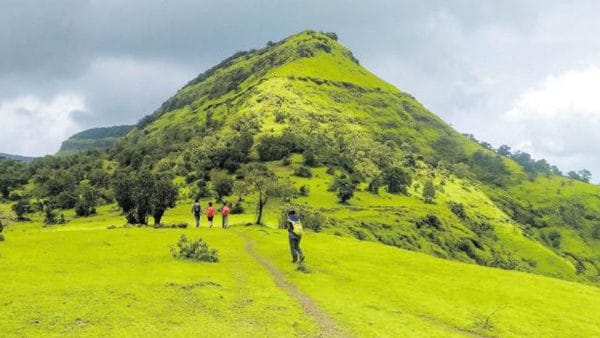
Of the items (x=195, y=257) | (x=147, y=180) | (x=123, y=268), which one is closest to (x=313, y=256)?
(x=195, y=257)

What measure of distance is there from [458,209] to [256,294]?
15556 centimetres

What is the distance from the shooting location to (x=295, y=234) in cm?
3825

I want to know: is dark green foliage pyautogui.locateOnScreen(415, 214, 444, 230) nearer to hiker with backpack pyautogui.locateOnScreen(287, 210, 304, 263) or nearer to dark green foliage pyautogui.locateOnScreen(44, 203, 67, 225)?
dark green foliage pyautogui.locateOnScreen(44, 203, 67, 225)

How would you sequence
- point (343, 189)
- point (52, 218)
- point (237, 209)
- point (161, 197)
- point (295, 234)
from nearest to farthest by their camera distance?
1. point (295, 234)
2. point (161, 197)
3. point (237, 209)
4. point (343, 189)
5. point (52, 218)

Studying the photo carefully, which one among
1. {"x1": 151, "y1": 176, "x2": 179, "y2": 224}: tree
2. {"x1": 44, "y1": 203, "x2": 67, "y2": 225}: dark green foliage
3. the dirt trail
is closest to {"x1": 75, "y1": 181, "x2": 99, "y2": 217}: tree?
{"x1": 44, "y1": 203, "x2": 67, "y2": 225}: dark green foliage

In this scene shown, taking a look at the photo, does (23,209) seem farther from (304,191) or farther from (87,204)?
(304,191)

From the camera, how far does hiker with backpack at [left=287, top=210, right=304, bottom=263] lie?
38006 mm

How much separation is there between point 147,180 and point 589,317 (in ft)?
215

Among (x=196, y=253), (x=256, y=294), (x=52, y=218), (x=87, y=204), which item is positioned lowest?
(x=52, y=218)

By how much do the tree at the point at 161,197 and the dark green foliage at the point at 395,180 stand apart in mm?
90730

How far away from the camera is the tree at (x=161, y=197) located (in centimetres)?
7982

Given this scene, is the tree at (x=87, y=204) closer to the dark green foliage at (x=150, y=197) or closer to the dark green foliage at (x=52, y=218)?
the dark green foliage at (x=52, y=218)

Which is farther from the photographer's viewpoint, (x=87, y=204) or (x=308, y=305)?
(x=87, y=204)

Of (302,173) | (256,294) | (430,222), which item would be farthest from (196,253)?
(302,173)
